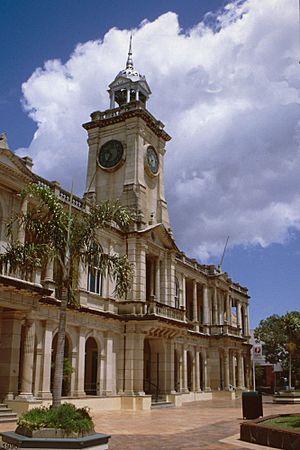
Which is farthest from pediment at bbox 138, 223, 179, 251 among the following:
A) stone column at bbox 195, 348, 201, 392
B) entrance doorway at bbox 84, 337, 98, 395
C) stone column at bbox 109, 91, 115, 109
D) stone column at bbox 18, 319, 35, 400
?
stone column at bbox 18, 319, 35, 400

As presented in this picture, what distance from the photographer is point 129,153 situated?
127 feet

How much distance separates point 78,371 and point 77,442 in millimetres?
17502

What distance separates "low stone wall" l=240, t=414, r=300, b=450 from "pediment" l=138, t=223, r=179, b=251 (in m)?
20.8

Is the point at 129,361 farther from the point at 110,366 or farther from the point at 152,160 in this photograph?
the point at 152,160

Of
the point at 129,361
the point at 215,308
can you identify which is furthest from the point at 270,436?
the point at 215,308

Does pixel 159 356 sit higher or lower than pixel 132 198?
lower

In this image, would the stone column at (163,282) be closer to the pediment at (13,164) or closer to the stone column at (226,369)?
the stone column at (226,369)

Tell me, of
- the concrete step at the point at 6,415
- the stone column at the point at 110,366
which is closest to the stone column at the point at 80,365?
the stone column at the point at 110,366

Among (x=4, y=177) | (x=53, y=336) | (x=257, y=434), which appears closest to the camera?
(x=257, y=434)

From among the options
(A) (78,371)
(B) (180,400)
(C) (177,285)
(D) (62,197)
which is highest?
(D) (62,197)

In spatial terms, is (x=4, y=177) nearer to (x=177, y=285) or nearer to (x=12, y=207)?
(x=12, y=207)

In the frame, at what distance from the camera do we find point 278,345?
6688 cm

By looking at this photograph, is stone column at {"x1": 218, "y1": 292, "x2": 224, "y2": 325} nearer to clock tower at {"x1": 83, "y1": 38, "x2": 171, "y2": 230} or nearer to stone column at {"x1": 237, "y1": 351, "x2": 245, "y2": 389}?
stone column at {"x1": 237, "y1": 351, "x2": 245, "y2": 389}

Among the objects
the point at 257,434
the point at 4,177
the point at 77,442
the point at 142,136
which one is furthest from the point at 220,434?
the point at 142,136
